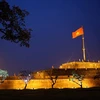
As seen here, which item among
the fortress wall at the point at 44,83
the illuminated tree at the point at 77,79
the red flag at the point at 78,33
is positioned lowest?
the fortress wall at the point at 44,83

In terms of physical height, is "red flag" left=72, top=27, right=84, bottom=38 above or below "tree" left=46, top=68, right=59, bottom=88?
above

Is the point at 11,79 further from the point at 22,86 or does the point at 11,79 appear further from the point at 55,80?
the point at 55,80

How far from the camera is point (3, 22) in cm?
1978

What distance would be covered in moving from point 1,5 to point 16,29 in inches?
79.3

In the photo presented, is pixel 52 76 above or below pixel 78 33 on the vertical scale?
below

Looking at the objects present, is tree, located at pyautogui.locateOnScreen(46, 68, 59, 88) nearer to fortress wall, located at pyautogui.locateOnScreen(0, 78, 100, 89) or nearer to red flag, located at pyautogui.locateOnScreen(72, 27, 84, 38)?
fortress wall, located at pyautogui.locateOnScreen(0, 78, 100, 89)
